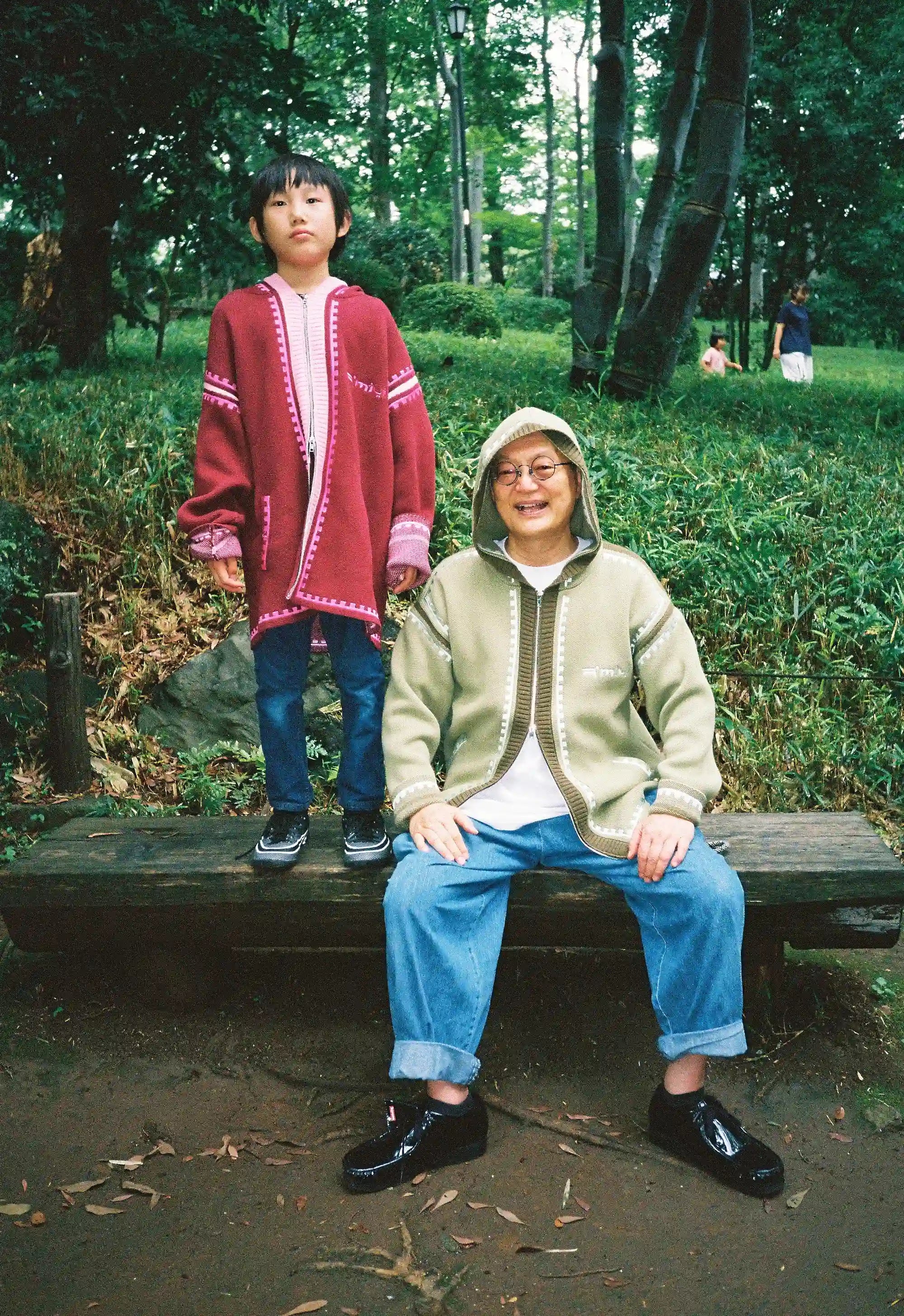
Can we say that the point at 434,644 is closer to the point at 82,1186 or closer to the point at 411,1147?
the point at 411,1147

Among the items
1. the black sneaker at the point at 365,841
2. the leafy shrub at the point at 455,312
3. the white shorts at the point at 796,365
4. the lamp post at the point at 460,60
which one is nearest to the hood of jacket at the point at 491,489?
the black sneaker at the point at 365,841

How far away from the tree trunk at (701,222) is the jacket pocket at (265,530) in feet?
18.6

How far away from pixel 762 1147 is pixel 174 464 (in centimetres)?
446

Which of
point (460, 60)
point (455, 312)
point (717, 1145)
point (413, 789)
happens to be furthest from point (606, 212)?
point (460, 60)

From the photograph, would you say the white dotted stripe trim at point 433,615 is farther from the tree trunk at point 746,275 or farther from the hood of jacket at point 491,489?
the tree trunk at point 746,275

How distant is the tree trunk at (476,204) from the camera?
94.3 ft

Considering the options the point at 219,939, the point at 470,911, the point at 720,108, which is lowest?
the point at 219,939

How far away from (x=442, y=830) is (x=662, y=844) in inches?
21.2

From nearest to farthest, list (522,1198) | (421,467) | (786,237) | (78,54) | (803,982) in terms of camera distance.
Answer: (522,1198), (421,467), (803,982), (78,54), (786,237)

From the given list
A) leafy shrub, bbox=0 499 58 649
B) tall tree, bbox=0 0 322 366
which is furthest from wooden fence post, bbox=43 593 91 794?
tall tree, bbox=0 0 322 366

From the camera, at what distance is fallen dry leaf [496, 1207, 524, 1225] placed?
252 centimetres

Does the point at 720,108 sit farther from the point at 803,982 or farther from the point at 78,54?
the point at 803,982

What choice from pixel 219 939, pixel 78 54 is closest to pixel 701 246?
pixel 78 54

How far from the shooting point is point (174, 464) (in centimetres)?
583
